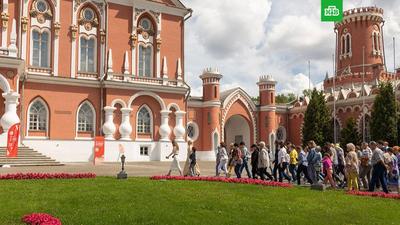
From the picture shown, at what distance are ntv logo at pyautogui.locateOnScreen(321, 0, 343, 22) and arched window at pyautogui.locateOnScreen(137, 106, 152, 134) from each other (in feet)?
71.3

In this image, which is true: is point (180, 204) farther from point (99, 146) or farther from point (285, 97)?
point (285, 97)

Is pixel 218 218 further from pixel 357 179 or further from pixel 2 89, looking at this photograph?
pixel 2 89

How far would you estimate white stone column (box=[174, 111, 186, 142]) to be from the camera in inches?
1454

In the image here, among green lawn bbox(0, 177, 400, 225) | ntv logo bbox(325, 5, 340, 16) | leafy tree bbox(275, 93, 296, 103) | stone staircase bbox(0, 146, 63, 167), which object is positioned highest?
leafy tree bbox(275, 93, 296, 103)

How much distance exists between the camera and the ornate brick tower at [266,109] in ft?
169

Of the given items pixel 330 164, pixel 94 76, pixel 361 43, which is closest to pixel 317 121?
pixel 361 43

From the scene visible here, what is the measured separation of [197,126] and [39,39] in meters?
19.6

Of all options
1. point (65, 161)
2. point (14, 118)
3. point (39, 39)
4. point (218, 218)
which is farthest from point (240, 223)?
point (39, 39)

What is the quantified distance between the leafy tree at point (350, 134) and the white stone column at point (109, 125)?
2556cm

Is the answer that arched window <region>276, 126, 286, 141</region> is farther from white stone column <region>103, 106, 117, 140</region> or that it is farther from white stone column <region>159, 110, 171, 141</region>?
white stone column <region>103, 106, 117, 140</region>

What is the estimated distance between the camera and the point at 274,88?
171 ft

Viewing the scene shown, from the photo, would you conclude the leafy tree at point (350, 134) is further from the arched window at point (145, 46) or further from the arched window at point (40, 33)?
the arched window at point (40, 33)

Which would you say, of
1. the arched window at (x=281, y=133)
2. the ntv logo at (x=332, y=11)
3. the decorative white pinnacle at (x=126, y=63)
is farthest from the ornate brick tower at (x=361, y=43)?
the ntv logo at (x=332, y=11)

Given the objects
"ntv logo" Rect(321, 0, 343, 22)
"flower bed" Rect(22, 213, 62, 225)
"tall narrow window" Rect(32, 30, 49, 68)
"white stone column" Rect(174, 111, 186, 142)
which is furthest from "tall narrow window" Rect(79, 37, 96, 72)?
"flower bed" Rect(22, 213, 62, 225)
